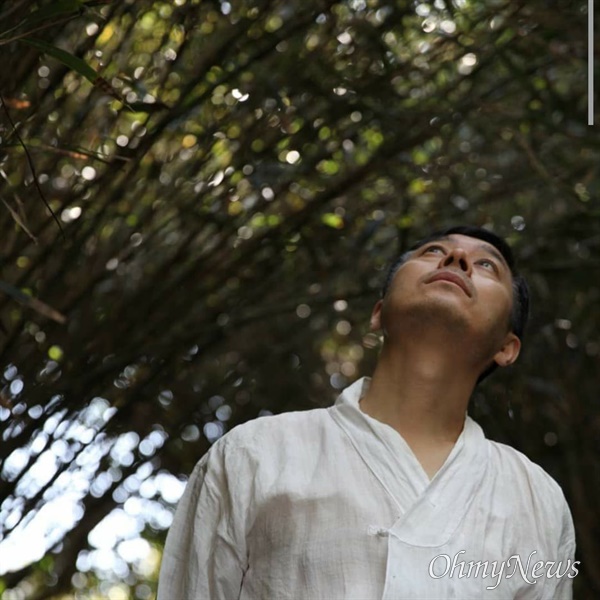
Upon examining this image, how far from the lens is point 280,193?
3.00 meters

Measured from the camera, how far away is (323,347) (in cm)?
420

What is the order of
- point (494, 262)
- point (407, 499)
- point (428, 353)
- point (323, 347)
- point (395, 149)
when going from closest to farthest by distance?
1. point (407, 499)
2. point (428, 353)
3. point (494, 262)
4. point (395, 149)
5. point (323, 347)

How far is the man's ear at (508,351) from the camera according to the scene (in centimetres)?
219

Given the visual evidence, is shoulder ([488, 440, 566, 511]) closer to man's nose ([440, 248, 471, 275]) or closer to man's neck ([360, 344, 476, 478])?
man's neck ([360, 344, 476, 478])

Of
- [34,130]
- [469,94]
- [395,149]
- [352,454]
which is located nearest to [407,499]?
[352,454]

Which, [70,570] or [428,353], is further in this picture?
[70,570]

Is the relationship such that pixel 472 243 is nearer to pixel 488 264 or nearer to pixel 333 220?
pixel 488 264

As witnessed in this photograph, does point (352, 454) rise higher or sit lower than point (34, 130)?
lower

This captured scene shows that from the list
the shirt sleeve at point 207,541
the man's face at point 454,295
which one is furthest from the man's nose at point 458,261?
the shirt sleeve at point 207,541

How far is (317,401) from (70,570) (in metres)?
1.01

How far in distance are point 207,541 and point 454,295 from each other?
526mm

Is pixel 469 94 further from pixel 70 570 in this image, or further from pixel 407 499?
pixel 70 570

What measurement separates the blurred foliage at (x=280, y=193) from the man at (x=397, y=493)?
0.71 meters

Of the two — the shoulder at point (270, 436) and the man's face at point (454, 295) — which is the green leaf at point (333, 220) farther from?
the shoulder at point (270, 436)
